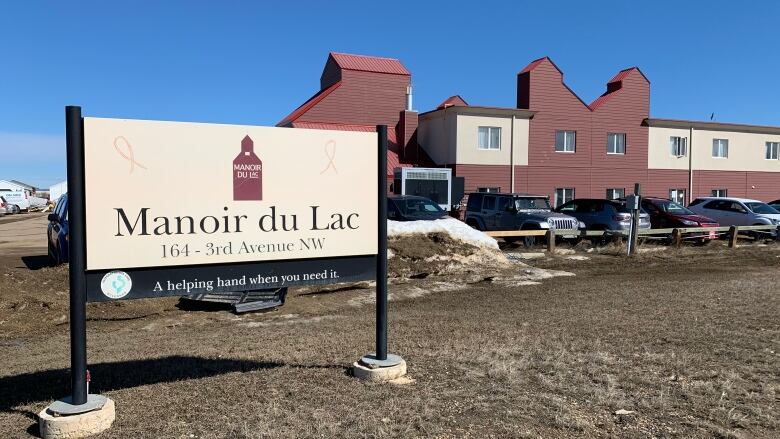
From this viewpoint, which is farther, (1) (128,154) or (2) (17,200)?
(2) (17,200)

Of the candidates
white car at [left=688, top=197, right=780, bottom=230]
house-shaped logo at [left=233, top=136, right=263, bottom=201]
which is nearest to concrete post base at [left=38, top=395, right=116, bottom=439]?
house-shaped logo at [left=233, top=136, right=263, bottom=201]

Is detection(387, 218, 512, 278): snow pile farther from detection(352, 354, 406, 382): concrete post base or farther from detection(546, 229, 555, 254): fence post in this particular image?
detection(352, 354, 406, 382): concrete post base

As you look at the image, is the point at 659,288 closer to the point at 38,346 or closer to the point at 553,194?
the point at 38,346

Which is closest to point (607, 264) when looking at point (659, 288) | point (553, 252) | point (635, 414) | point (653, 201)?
point (553, 252)

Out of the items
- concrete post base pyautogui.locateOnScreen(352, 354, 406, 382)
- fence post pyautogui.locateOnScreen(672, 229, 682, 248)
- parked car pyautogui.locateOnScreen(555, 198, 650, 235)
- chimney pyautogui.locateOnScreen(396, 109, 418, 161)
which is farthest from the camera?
chimney pyautogui.locateOnScreen(396, 109, 418, 161)

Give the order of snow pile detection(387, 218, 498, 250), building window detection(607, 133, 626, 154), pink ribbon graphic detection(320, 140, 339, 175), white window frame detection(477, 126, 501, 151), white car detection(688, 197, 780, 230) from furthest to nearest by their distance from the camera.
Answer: building window detection(607, 133, 626, 154) < white window frame detection(477, 126, 501, 151) < white car detection(688, 197, 780, 230) < snow pile detection(387, 218, 498, 250) < pink ribbon graphic detection(320, 140, 339, 175)

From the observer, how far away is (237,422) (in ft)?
13.1

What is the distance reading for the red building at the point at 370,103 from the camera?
33.4 m

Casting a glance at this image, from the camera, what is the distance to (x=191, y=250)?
14.6 feet

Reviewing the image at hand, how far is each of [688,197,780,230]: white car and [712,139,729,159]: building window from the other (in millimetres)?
15236

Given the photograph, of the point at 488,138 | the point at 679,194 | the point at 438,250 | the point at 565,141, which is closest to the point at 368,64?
the point at 488,138

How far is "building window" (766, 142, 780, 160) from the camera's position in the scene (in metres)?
41.5

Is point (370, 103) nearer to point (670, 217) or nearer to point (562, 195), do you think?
point (562, 195)

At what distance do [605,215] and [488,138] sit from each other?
1370 centimetres
